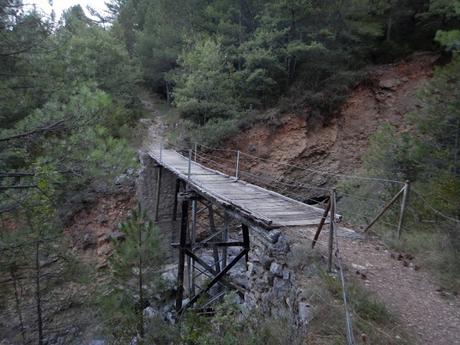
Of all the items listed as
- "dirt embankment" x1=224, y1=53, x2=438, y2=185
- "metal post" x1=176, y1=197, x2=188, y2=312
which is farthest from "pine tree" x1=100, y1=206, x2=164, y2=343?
"dirt embankment" x1=224, y1=53, x2=438, y2=185

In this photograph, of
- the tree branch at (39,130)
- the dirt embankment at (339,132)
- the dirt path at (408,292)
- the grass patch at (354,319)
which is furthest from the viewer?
the dirt embankment at (339,132)

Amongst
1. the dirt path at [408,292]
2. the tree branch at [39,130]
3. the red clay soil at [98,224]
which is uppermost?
the tree branch at [39,130]

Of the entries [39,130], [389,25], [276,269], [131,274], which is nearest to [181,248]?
[131,274]

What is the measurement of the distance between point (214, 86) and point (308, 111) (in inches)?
166

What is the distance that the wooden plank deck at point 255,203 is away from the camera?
5277 mm

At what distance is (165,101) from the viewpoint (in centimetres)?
2200

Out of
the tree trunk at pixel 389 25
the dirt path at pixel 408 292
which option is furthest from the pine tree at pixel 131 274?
the tree trunk at pixel 389 25

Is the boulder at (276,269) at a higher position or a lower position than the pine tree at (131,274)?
higher

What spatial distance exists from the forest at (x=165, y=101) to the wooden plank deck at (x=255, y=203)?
1.56 m

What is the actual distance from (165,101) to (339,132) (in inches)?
497

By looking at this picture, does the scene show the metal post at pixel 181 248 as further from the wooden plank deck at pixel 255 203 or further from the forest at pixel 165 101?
the forest at pixel 165 101

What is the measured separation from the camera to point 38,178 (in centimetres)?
389

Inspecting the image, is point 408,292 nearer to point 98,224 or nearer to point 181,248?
point 181,248

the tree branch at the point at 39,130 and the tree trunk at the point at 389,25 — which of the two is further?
the tree trunk at the point at 389,25
